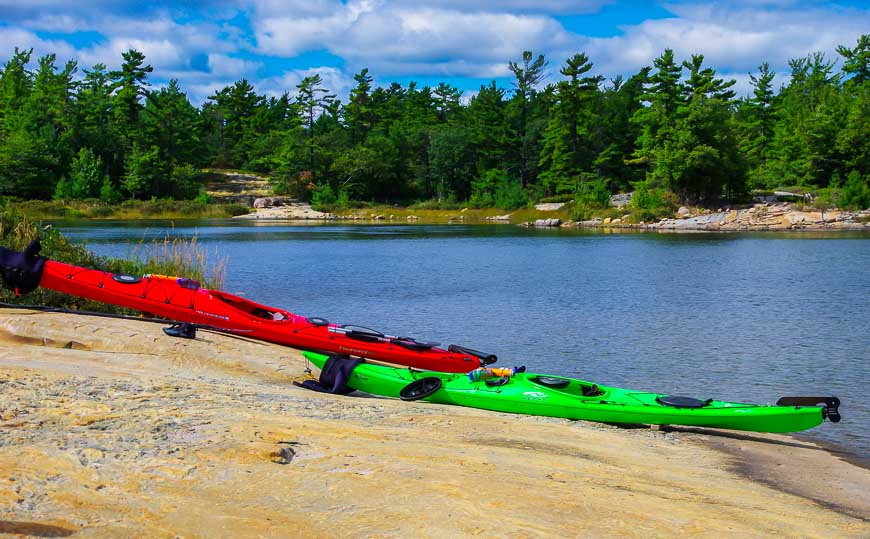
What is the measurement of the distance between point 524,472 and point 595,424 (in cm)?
372

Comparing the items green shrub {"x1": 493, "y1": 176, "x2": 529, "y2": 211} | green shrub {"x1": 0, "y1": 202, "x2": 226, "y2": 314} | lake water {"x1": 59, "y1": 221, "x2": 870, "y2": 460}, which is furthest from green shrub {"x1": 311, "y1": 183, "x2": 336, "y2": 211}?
green shrub {"x1": 0, "y1": 202, "x2": 226, "y2": 314}

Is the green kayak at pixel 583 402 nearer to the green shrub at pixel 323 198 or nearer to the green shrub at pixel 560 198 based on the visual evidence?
the green shrub at pixel 560 198

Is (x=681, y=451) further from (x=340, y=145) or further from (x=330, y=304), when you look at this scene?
(x=340, y=145)

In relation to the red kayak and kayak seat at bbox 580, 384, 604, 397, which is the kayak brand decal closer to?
the red kayak

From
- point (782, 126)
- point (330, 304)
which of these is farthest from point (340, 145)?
point (330, 304)

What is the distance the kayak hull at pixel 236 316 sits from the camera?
13.3 metres

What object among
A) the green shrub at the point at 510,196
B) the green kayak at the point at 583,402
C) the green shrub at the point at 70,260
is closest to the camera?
the green kayak at the point at 583,402

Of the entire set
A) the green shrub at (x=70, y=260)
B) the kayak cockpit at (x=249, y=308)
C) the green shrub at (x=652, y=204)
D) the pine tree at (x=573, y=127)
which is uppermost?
the pine tree at (x=573, y=127)

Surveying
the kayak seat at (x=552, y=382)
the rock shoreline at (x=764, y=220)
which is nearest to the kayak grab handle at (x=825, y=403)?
the kayak seat at (x=552, y=382)

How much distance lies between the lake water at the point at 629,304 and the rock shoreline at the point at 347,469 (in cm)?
302

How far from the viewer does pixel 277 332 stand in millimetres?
14242

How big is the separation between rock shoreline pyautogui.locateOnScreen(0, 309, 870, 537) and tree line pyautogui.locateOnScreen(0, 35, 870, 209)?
5978cm

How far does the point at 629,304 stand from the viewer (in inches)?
920

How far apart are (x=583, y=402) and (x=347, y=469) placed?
4.98 m
